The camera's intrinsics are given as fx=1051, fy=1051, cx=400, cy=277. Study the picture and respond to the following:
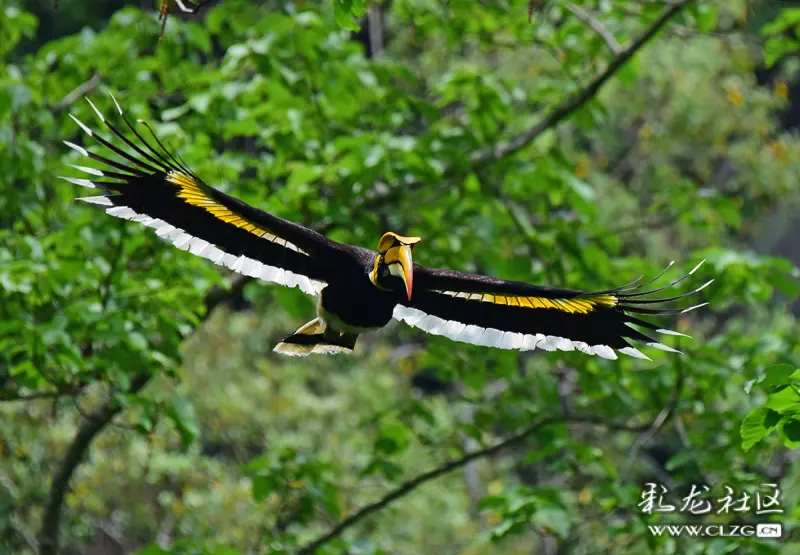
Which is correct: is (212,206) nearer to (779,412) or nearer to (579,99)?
(779,412)

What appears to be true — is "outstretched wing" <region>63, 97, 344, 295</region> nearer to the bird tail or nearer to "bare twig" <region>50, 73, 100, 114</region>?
the bird tail

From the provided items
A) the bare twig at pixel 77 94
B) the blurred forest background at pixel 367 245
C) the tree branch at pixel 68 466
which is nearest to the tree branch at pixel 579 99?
the blurred forest background at pixel 367 245

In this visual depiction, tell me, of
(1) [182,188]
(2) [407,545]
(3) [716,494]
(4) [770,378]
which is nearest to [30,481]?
(1) [182,188]

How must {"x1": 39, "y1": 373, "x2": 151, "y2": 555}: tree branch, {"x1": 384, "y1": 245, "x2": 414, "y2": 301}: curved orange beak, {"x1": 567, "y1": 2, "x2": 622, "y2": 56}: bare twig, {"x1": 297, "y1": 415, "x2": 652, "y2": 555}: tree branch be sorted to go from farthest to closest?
{"x1": 567, "y1": 2, "x2": 622, "y2": 56}: bare twig < {"x1": 297, "y1": 415, "x2": 652, "y2": 555}: tree branch < {"x1": 39, "y1": 373, "x2": 151, "y2": 555}: tree branch < {"x1": 384, "y1": 245, "x2": 414, "y2": 301}: curved orange beak

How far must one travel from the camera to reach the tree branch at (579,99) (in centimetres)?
484

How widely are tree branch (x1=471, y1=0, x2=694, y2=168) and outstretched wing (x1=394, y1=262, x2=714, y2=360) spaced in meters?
1.42

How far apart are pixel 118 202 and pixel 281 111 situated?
1.45 m

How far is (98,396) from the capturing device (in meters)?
8.22

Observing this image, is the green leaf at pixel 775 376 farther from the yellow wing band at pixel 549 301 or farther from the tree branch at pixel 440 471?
the tree branch at pixel 440 471

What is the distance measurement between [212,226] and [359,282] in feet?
1.73

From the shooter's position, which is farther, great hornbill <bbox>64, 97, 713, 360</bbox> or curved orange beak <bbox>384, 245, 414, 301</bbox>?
great hornbill <bbox>64, 97, 713, 360</bbox>

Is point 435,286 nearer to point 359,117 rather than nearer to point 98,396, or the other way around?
point 359,117

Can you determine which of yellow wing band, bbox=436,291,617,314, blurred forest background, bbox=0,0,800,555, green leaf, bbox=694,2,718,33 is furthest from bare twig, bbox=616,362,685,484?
green leaf, bbox=694,2,718,33

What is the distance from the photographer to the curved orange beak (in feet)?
9.86
